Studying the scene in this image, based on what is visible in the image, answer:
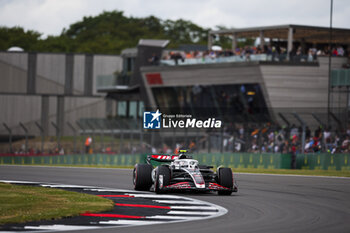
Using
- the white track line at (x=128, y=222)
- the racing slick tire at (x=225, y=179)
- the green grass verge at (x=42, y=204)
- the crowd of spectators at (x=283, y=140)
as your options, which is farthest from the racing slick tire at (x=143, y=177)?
the crowd of spectators at (x=283, y=140)

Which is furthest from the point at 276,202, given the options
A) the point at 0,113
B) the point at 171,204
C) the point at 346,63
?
the point at 0,113

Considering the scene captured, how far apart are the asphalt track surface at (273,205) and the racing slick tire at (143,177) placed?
4.98 ft

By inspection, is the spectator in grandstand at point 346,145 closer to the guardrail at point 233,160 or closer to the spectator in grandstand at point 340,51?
the guardrail at point 233,160

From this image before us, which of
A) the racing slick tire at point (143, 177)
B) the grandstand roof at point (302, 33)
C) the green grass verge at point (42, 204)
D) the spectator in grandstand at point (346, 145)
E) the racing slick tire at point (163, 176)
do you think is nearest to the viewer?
the green grass verge at point (42, 204)

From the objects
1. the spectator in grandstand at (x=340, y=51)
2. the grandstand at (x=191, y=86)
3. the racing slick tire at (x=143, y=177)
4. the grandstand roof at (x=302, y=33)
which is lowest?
the racing slick tire at (x=143, y=177)

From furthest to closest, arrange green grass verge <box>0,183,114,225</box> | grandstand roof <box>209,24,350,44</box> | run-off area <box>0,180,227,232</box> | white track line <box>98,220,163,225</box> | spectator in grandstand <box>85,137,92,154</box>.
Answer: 1. grandstand roof <box>209,24,350,44</box>
2. spectator in grandstand <box>85,137,92,154</box>
3. green grass verge <box>0,183,114,225</box>
4. white track line <box>98,220,163,225</box>
5. run-off area <box>0,180,227,232</box>

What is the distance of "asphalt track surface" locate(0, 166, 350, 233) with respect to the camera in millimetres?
10773

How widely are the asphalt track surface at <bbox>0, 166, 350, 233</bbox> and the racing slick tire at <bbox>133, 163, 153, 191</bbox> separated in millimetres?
1518

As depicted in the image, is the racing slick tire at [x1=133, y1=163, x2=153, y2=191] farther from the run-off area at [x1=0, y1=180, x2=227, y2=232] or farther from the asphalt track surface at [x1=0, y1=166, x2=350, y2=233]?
the asphalt track surface at [x1=0, y1=166, x2=350, y2=233]

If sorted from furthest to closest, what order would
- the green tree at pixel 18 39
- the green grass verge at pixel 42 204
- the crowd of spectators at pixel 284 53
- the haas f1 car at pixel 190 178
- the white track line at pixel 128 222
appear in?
the green tree at pixel 18 39 → the crowd of spectators at pixel 284 53 → the haas f1 car at pixel 190 178 → the green grass verge at pixel 42 204 → the white track line at pixel 128 222

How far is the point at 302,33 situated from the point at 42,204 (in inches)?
1333

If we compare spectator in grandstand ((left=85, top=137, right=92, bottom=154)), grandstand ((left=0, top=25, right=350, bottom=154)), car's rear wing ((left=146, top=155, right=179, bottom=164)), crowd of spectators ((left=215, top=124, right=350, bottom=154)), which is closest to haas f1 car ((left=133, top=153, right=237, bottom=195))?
car's rear wing ((left=146, top=155, right=179, bottom=164))

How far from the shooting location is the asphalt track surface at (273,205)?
1077 cm

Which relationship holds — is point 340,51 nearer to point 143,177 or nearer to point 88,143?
point 88,143
